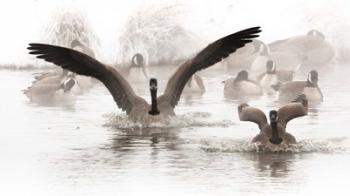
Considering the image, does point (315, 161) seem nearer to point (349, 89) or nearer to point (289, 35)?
point (349, 89)

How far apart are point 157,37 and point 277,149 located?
52.6 feet

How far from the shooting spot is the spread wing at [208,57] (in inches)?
899

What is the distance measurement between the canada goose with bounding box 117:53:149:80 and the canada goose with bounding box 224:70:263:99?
3.13 meters

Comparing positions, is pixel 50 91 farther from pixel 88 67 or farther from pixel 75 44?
pixel 88 67

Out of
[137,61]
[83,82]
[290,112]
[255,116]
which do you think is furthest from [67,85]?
[290,112]

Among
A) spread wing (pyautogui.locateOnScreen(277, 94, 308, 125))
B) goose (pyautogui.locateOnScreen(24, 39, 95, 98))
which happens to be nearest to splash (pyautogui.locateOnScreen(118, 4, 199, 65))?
goose (pyautogui.locateOnScreen(24, 39, 95, 98))

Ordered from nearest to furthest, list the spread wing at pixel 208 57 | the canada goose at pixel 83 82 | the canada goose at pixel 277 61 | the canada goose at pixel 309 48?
the spread wing at pixel 208 57, the canada goose at pixel 83 82, the canada goose at pixel 277 61, the canada goose at pixel 309 48

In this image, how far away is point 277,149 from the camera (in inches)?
801

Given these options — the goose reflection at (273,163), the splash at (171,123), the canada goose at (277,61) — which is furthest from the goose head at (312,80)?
the goose reflection at (273,163)

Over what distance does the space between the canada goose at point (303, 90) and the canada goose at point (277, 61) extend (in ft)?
19.5

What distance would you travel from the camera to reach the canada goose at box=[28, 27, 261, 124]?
22.9 metres

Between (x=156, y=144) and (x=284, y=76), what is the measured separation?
11609 mm

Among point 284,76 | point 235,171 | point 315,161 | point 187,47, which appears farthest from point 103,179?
point 187,47

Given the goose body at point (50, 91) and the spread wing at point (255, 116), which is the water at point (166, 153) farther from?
the goose body at point (50, 91)
